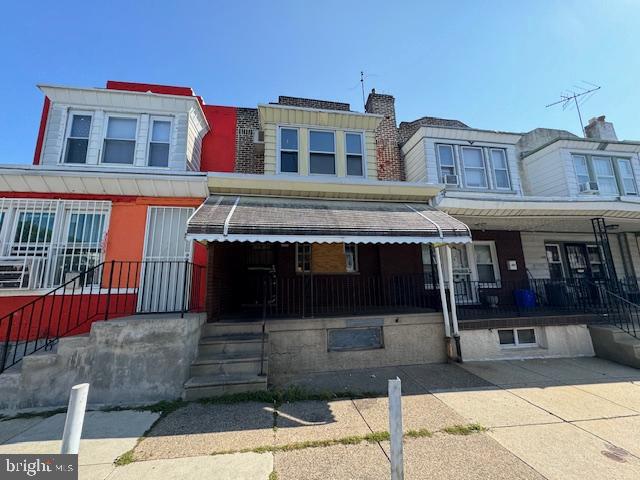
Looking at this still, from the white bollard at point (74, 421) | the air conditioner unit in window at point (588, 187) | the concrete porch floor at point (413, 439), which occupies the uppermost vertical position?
the air conditioner unit in window at point (588, 187)

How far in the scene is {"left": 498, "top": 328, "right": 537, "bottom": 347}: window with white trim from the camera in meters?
7.41

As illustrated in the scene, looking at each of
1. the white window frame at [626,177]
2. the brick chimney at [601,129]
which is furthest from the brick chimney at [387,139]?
the brick chimney at [601,129]

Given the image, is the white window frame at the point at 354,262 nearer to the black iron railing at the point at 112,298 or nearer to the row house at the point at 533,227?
the row house at the point at 533,227

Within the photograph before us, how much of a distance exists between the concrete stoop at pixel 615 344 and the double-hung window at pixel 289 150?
925 cm

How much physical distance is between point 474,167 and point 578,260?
236 inches

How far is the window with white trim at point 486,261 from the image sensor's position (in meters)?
10.4

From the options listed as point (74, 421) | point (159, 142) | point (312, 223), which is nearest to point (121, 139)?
point (159, 142)

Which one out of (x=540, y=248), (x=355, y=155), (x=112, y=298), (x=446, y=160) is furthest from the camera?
(x=540, y=248)

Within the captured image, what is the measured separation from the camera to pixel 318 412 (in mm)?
4383

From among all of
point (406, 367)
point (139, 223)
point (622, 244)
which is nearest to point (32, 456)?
point (139, 223)

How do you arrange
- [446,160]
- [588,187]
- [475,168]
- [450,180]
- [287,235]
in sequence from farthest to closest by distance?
[588,187] → [475,168] → [446,160] → [450,180] → [287,235]

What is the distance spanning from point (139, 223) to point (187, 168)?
6.86 ft

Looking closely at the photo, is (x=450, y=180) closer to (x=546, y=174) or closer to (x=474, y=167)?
(x=474, y=167)

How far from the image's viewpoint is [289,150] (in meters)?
8.94
